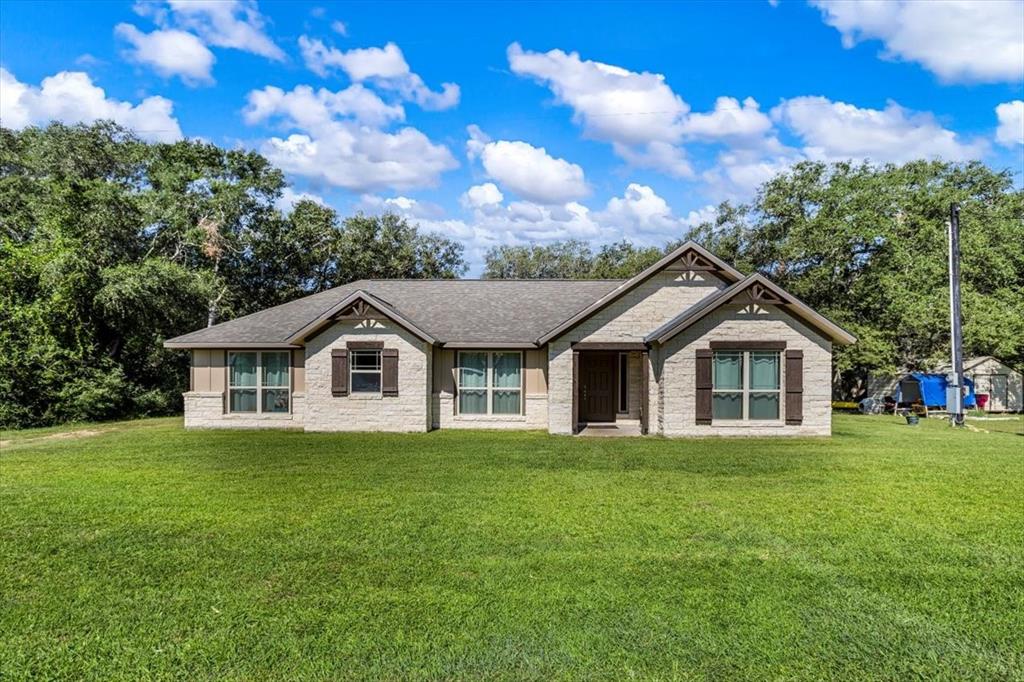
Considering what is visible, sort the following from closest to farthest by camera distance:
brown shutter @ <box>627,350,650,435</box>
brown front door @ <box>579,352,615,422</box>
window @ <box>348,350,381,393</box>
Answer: brown shutter @ <box>627,350,650,435</box> → window @ <box>348,350,381,393</box> → brown front door @ <box>579,352,615,422</box>

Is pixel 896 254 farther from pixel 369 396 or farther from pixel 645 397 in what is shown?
pixel 369 396

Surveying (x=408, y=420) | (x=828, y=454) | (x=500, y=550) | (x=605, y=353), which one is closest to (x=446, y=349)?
(x=408, y=420)

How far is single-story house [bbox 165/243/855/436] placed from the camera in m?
15.3

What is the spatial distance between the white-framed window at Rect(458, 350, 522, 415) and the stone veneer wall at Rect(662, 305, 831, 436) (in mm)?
4453

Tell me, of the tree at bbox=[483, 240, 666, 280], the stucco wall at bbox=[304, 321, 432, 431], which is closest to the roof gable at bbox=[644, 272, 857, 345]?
the stucco wall at bbox=[304, 321, 432, 431]

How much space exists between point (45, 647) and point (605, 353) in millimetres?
15579

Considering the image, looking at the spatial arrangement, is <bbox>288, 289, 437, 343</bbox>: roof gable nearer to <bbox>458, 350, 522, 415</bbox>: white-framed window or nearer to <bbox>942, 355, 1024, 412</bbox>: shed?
<bbox>458, 350, 522, 415</bbox>: white-framed window

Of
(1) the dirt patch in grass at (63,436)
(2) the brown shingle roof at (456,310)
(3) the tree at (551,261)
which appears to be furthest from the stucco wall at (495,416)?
(3) the tree at (551,261)

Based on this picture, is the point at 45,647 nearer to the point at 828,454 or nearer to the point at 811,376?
the point at 828,454

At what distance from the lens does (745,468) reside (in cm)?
1110

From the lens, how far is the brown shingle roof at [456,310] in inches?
687

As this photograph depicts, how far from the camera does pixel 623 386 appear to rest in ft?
60.4

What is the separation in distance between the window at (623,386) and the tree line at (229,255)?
525 inches

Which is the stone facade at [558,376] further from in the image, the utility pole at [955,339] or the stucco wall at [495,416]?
the utility pole at [955,339]
